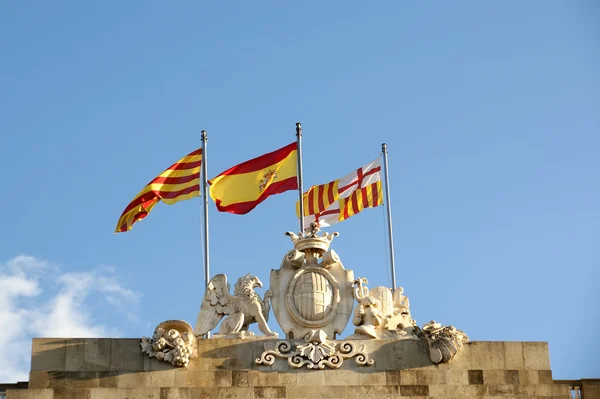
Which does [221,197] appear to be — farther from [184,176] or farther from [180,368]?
[180,368]

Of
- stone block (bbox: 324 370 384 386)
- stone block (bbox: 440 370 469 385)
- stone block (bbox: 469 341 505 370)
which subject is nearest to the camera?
stone block (bbox: 324 370 384 386)

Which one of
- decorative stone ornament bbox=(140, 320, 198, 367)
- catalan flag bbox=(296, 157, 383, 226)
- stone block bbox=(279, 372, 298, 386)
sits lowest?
stone block bbox=(279, 372, 298, 386)

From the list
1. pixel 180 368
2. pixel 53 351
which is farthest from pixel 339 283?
pixel 53 351

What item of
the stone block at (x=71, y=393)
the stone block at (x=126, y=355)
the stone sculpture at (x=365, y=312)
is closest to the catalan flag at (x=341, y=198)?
the stone sculpture at (x=365, y=312)

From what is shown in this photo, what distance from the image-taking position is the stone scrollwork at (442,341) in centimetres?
3809

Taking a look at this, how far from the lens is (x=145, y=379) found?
37219 mm

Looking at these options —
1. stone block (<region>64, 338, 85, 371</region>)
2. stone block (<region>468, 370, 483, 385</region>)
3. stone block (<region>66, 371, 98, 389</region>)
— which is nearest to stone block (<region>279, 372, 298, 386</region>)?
stone block (<region>468, 370, 483, 385</region>)

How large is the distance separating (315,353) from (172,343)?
12.0 ft

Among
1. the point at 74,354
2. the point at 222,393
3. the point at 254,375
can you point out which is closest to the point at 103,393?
the point at 74,354

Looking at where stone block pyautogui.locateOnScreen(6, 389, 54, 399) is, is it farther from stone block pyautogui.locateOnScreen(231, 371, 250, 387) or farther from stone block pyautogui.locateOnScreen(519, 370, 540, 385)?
stone block pyautogui.locateOnScreen(519, 370, 540, 385)

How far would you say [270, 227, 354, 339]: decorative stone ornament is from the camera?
3825 cm

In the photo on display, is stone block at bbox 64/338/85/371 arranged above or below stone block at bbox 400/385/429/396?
above

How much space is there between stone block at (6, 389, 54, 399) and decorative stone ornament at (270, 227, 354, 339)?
6184 mm

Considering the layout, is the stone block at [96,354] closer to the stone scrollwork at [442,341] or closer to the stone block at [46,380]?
the stone block at [46,380]
